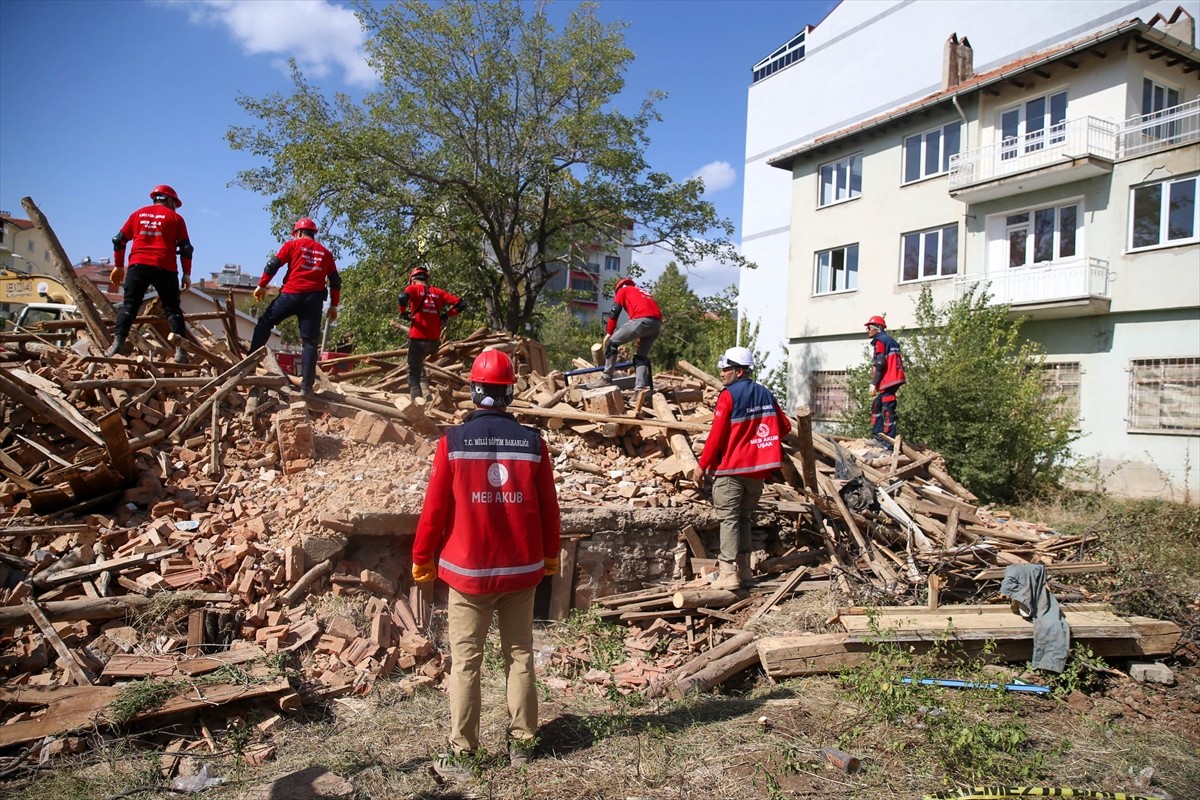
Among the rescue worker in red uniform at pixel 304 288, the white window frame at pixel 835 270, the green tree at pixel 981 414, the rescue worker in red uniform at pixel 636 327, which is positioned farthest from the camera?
the white window frame at pixel 835 270

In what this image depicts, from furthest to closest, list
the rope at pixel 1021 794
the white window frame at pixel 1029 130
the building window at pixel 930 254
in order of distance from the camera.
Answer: the building window at pixel 930 254 → the white window frame at pixel 1029 130 → the rope at pixel 1021 794

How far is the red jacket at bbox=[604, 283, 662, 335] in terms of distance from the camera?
9180 millimetres

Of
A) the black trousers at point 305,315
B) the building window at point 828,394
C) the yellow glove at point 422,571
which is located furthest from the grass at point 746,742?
the building window at point 828,394

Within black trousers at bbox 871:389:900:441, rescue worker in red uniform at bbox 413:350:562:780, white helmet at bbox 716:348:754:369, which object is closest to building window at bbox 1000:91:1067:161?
black trousers at bbox 871:389:900:441

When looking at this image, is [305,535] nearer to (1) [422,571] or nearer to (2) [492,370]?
(1) [422,571]

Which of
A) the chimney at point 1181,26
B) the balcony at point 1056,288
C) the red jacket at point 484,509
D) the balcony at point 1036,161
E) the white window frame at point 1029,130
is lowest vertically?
the red jacket at point 484,509

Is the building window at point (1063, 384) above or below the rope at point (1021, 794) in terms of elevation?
above

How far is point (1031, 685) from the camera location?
208 inches

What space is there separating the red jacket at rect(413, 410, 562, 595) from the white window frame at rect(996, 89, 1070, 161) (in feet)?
57.1

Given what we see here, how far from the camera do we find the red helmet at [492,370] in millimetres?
4094

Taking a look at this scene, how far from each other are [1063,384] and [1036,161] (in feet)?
16.9

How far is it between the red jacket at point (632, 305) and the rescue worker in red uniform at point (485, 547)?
5.22m

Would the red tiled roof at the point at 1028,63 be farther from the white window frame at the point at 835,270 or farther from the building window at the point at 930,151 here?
the white window frame at the point at 835,270

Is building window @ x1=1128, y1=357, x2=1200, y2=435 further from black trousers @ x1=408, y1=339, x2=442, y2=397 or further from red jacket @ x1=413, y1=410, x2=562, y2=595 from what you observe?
red jacket @ x1=413, y1=410, x2=562, y2=595
